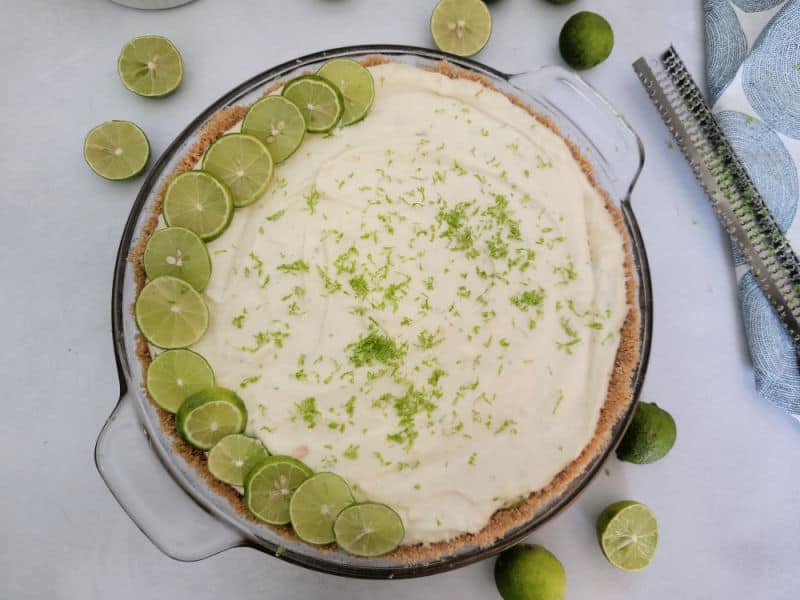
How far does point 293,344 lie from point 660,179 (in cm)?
234

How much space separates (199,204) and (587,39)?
2259 mm

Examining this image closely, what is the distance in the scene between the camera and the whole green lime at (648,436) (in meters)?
3.18

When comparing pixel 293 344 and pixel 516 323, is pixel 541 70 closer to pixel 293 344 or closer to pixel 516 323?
pixel 516 323

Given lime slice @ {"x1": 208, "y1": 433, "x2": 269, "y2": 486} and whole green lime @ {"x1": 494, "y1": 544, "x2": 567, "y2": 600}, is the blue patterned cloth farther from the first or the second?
lime slice @ {"x1": 208, "y1": 433, "x2": 269, "y2": 486}

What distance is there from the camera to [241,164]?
9.75 ft

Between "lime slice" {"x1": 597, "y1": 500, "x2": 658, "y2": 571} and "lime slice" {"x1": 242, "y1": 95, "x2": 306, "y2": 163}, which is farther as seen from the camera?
"lime slice" {"x1": 597, "y1": 500, "x2": 658, "y2": 571}

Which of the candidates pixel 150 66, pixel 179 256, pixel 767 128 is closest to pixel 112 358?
pixel 179 256

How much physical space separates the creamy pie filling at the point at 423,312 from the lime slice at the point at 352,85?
2.6 inches

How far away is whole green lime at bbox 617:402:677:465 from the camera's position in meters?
3.18

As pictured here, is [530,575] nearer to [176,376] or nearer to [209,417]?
[209,417]

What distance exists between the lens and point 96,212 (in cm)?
351

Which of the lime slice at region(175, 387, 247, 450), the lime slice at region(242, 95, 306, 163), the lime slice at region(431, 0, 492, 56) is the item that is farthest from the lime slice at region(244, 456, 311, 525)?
the lime slice at region(431, 0, 492, 56)

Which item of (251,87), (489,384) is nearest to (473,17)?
(251,87)

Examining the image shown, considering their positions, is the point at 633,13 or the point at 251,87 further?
the point at 633,13
